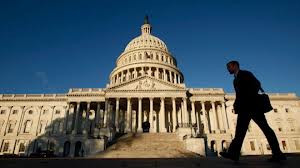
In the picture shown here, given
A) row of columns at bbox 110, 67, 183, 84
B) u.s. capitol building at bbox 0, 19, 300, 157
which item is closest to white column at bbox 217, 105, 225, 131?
u.s. capitol building at bbox 0, 19, 300, 157

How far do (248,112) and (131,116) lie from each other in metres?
48.5

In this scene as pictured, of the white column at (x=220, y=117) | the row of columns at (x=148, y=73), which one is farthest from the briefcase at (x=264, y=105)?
the row of columns at (x=148, y=73)

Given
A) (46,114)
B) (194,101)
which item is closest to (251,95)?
(194,101)

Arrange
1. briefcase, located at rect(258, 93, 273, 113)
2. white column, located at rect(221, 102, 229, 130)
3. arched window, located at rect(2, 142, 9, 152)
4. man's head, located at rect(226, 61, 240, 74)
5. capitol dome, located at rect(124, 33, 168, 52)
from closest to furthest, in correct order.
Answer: briefcase, located at rect(258, 93, 273, 113) → man's head, located at rect(226, 61, 240, 74) → white column, located at rect(221, 102, 229, 130) → arched window, located at rect(2, 142, 9, 152) → capitol dome, located at rect(124, 33, 168, 52)

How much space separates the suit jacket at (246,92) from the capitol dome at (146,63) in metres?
63.6

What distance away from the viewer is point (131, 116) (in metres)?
55.1

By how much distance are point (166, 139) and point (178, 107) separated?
19.4m

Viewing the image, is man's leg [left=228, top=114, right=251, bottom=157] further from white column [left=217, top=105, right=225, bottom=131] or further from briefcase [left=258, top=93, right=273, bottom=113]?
white column [left=217, top=105, right=225, bottom=131]

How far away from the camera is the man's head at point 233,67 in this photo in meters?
8.17

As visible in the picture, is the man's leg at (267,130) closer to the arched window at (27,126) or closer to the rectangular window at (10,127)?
the arched window at (27,126)

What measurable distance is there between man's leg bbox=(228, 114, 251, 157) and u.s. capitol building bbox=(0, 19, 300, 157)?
43.5 metres

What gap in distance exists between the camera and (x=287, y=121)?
62062 millimetres

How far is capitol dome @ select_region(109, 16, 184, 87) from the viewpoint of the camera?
77938 mm

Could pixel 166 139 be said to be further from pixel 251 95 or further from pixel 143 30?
pixel 143 30
